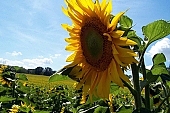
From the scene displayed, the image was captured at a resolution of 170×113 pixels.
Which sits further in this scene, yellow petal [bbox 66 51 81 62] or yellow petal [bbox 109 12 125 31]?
yellow petal [bbox 66 51 81 62]

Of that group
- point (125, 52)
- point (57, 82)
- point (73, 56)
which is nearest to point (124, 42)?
point (125, 52)

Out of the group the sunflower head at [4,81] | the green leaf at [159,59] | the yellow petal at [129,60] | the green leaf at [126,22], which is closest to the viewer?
the yellow petal at [129,60]

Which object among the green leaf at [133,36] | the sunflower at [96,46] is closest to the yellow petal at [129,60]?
the sunflower at [96,46]

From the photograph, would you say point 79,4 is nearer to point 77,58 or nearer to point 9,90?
point 77,58

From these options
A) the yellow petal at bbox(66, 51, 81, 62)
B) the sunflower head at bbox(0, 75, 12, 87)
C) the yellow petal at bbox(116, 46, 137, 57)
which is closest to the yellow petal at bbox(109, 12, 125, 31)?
the yellow petal at bbox(116, 46, 137, 57)

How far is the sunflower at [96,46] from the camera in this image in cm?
168

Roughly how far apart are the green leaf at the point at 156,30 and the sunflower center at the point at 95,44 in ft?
0.66

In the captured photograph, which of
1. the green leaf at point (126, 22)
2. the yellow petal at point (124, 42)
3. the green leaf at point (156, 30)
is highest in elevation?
the green leaf at point (126, 22)

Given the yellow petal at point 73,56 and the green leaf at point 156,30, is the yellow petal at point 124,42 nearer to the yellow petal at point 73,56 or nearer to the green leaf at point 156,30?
the green leaf at point 156,30

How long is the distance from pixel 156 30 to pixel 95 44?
0.41 m

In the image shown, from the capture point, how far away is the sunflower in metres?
1.68

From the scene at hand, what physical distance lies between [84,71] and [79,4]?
0.37 metres

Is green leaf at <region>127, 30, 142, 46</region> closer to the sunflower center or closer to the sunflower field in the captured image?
the sunflower field

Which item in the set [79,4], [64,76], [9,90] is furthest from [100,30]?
[9,90]
